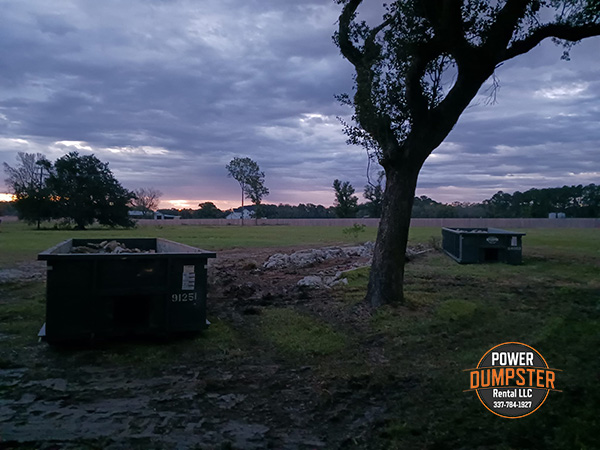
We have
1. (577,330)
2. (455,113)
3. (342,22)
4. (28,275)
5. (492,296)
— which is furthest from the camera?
(28,275)

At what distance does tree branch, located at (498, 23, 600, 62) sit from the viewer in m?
8.55

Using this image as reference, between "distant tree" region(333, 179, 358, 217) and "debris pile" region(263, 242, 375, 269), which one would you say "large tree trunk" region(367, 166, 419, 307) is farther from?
"distant tree" region(333, 179, 358, 217)

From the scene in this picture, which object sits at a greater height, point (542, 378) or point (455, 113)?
point (455, 113)

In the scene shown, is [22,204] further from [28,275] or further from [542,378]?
[542,378]

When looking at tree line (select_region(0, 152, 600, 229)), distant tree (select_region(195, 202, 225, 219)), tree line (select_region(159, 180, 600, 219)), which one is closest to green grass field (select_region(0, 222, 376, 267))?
tree line (select_region(0, 152, 600, 229))

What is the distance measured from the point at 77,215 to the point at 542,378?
205ft

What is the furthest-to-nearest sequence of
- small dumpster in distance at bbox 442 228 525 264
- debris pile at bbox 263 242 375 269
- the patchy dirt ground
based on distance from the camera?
1. debris pile at bbox 263 242 375 269
2. small dumpster in distance at bbox 442 228 525 264
3. the patchy dirt ground

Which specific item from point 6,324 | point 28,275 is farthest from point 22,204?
point 6,324

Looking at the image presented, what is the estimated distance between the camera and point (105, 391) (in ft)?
17.0

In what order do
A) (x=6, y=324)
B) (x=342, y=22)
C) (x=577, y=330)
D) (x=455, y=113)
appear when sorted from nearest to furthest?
1. (x=577, y=330)
2. (x=6, y=324)
3. (x=455, y=113)
4. (x=342, y=22)

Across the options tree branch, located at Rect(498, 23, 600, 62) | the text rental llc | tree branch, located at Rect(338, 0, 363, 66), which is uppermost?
tree branch, located at Rect(338, 0, 363, 66)

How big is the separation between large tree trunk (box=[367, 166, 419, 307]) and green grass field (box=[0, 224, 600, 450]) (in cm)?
41

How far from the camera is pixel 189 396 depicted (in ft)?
16.6

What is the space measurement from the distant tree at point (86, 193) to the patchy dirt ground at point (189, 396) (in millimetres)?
57624
